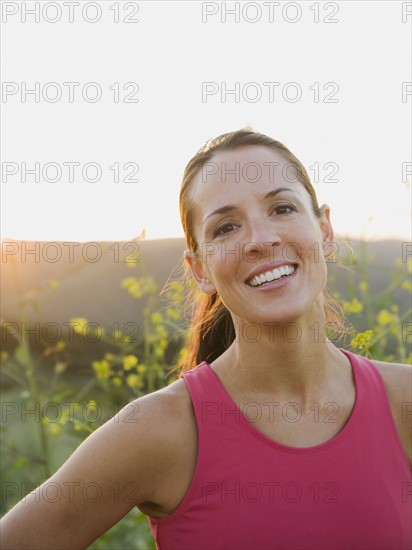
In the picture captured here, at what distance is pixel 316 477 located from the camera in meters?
1.76

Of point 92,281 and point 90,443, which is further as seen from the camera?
point 92,281

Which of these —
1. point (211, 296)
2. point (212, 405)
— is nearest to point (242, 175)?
point (211, 296)

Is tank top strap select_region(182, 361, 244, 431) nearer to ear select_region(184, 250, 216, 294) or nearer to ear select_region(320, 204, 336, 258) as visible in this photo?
ear select_region(184, 250, 216, 294)

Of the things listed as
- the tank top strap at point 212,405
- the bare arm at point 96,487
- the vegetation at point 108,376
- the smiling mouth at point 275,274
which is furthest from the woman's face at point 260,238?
the vegetation at point 108,376

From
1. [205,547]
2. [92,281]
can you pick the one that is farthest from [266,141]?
[92,281]

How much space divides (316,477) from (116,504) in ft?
1.33

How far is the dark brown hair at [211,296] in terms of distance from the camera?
6.64 feet

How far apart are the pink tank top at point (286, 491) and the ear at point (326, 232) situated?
16.2 inches

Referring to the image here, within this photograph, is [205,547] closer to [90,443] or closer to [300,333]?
[90,443]

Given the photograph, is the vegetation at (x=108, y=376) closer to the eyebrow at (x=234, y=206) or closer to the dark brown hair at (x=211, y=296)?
the dark brown hair at (x=211, y=296)

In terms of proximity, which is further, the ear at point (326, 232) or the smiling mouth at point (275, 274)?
the ear at point (326, 232)

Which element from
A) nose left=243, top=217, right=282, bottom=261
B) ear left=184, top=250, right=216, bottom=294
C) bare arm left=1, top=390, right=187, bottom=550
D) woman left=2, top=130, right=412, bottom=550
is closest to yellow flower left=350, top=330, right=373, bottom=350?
woman left=2, top=130, right=412, bottom=550

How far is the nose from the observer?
71.5 inches

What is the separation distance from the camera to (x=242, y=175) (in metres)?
1.90
